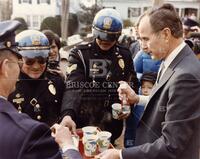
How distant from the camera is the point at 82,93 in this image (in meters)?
2.48

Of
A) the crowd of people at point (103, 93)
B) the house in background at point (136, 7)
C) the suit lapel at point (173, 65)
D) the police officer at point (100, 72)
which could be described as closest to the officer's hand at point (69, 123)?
the crowd of people at point (103, 93)

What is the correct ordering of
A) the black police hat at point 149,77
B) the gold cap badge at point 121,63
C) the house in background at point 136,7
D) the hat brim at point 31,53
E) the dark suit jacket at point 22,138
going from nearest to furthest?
1. the dark suit jacket at point 22,138
2. the hat brim at point 31,53
3. the gold cap badge at point 121,63
4. the black police hat at point 149,77
5. the house in background at point 136,7

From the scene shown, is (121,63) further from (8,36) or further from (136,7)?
(136,7)

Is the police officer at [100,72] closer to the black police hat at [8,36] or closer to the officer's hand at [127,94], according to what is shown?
the officer's hand at [127,94]

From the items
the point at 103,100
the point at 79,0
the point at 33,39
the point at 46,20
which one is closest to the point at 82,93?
the point at 103,100

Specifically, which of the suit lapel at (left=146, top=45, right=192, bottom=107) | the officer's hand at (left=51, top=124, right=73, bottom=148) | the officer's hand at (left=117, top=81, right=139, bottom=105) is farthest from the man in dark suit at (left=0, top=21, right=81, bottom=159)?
the officer's hand at (left=117, top=81, right=139, bottom=105)

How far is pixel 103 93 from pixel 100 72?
0.51 feet

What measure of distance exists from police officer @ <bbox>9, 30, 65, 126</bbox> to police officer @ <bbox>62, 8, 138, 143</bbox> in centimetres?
25

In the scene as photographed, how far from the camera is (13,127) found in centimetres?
114

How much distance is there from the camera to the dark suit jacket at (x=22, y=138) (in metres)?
1.12

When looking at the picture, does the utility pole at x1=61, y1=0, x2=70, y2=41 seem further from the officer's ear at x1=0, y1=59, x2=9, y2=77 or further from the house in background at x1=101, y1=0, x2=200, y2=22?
the officer's ear at x1=0, y1=59, x2=9, y2=77

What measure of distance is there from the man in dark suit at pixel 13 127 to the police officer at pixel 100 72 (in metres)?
1.12

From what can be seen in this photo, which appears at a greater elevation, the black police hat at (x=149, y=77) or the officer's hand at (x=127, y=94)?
the officer's hand at (x=127, y=94)

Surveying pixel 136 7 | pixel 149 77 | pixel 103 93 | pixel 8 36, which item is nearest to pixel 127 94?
pixel 103 93
